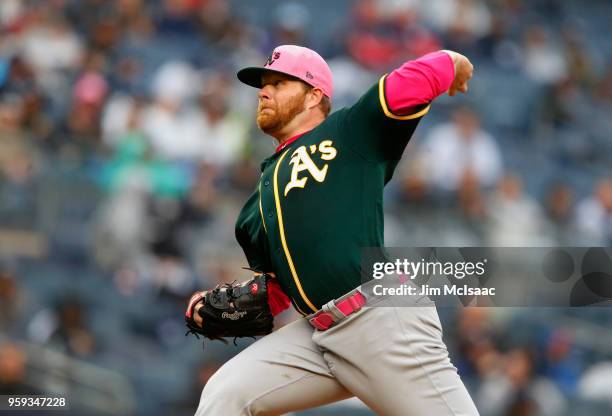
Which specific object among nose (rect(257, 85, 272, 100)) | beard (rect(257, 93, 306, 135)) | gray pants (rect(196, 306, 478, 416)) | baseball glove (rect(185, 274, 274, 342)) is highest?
nose (rect(257, 85, 272, 100))

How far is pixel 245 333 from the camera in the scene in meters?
4.21

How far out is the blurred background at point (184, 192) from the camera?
8.13 metres

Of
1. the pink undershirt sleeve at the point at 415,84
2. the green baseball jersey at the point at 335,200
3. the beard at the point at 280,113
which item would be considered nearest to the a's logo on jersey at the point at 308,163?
the green baseball jersey at the point at 335,200

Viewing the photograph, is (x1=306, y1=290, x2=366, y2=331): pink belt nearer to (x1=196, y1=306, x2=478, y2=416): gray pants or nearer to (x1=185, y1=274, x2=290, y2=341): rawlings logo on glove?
(x1=196, y1=306, x2=478, y2=416): gray pants

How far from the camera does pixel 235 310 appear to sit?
13.5 feet

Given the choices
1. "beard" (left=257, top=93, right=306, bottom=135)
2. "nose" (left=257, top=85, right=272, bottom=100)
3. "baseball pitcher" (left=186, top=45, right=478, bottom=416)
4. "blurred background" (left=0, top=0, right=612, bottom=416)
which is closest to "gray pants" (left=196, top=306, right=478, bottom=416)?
"baseball pitcher" (left=186, top=45, right=478, bottom=416)

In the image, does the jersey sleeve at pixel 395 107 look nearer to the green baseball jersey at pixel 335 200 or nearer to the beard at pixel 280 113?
the green baseball jersey at pixel 335 200

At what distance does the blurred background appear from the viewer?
320 inches

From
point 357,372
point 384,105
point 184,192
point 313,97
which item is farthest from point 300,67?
point 184,192

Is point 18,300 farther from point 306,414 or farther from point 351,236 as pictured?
point 351,236

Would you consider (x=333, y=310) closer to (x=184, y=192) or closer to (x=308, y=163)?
(x=308, y=163)

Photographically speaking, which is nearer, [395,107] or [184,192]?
[395,107]

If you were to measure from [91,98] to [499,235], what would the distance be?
153 inches

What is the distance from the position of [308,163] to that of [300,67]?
483 millimetres
